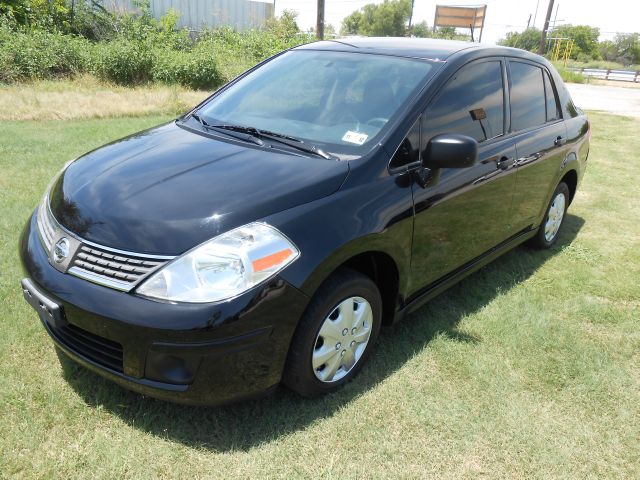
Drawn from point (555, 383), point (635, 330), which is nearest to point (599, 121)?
point (635, 330)

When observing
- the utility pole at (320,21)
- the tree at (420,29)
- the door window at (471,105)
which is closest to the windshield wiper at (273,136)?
the door window at (471,105)

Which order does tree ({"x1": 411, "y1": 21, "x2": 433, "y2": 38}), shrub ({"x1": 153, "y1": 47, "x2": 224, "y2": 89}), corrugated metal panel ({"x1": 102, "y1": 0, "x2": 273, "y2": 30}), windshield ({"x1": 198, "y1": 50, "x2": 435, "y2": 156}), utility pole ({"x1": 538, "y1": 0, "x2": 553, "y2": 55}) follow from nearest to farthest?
windshield ({"x1": 198, "y1": 50, "x2": 435, "y2": 156}) → shrub ({"x1": 153, "y1": 47, "x2": 224, "y2": 89}) → corrugated metal panel ({"x1": 102, "y1": 0, "x2": 273, "y2": 30}) → utility pole ({"x1": 538, "y1": 0, "x2": 553, "y2": 55}) → tree ({"x1": 411, "y1": 21, "x2": 433, "y2": 38})

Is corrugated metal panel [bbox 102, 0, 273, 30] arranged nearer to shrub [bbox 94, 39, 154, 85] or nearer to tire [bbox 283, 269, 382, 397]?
shrub [bbox 94, 39, 154, 85]

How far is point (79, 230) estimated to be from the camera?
2.21 meters

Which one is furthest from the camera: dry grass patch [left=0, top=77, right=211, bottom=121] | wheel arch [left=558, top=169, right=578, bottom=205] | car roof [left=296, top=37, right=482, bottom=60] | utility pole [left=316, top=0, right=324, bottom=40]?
utility pole [left=316, top=0, right=324, bottom=40]

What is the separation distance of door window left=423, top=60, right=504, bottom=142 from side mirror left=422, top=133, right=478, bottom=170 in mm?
182

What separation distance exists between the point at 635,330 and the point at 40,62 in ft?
41.9

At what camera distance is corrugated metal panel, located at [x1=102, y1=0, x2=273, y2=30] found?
70.4 feet

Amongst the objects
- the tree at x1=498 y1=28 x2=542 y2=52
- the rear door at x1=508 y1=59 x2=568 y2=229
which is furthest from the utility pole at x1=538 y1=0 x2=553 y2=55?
the tree at x1=498 y1=28 x2=542 y2=52

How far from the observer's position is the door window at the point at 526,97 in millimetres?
3598

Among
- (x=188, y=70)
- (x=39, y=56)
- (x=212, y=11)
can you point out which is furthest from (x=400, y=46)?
(x=212, y=11)

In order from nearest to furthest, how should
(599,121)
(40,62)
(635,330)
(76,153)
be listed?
(635,330) → (76,153) → (40,62) → (599,121)

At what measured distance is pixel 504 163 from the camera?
3.36 meters

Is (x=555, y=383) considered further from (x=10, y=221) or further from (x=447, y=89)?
(x=10, y=221)
